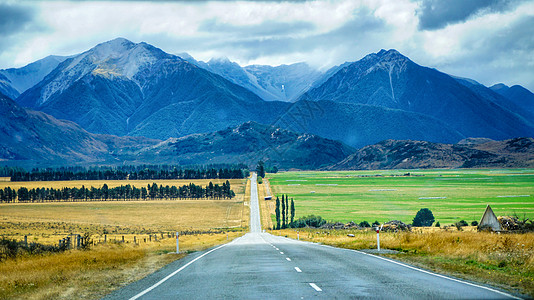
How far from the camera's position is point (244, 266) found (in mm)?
24281

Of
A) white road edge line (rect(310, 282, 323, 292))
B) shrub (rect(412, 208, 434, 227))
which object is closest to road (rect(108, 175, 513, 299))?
white road edge line (rect(310, 282, 323, 292))

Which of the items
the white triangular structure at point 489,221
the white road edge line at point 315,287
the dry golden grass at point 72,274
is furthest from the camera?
the white triangular structure at point 489,221

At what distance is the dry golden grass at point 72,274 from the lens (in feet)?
59.2

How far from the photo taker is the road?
15281mm

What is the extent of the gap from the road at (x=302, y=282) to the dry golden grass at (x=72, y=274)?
4.32 feet

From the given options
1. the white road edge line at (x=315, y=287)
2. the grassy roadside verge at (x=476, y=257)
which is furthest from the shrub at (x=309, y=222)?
the white road edge line at (x=315, y=287)

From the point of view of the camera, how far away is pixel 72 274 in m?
22.1

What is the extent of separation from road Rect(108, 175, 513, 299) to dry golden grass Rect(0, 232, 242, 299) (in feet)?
4.32

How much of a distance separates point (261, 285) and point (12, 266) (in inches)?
554

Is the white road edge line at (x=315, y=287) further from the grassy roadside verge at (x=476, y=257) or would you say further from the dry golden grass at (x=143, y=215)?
the dry golden grass at (x=143, y=215)

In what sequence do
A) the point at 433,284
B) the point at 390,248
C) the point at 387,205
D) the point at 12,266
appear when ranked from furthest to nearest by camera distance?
the point at 387,205 → the point at 390,248 → the point at 12,266 → the point at 433,284

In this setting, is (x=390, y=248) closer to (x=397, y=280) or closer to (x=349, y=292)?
(x=397, y=280)

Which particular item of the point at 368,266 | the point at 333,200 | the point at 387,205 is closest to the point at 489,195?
the point at 387,205

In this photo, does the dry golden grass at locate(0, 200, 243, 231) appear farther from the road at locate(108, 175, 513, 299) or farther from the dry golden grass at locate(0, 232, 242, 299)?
the road at locate(108, 175, 513, 299)
